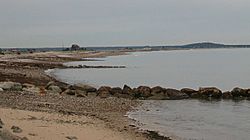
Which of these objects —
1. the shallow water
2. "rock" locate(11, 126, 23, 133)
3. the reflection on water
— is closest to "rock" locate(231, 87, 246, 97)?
A: the reflection on water

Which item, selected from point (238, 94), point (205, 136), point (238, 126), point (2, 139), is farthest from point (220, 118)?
point (2, 139)

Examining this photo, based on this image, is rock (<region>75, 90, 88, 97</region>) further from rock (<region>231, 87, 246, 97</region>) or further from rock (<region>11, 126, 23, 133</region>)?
rock (<region>11, 126, 23, 133</region>)

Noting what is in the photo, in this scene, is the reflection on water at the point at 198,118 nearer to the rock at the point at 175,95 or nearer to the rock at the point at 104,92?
the rock at the point at 175,95

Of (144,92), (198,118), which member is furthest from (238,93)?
(198,118)

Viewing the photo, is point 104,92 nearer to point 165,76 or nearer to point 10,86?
point 10,86

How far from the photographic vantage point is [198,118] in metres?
21.7

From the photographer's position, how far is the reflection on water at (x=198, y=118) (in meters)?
17.2

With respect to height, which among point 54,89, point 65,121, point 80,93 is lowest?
point 80,93

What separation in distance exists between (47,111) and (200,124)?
21.9ft

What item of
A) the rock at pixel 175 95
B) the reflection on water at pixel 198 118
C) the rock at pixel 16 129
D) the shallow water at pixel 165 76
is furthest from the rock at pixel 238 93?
the rock at pixel 16 129

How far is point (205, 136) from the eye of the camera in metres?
16.6

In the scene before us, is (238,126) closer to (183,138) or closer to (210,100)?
(183,138)

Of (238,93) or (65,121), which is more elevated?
(65,121)

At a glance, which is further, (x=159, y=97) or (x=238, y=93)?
(x=238, y=93)
